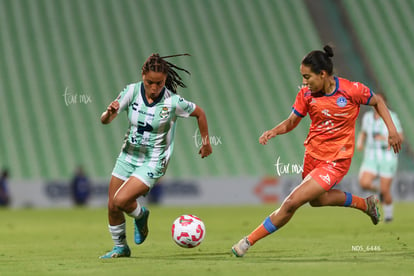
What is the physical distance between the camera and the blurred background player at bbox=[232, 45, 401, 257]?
25.8 ft

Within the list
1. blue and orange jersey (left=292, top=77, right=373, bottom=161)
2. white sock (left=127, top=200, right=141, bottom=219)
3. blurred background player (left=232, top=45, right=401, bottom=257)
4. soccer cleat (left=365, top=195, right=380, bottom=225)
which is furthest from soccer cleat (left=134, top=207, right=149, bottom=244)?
soccer cleat (left=365, top=195, right=380, bottom=225)

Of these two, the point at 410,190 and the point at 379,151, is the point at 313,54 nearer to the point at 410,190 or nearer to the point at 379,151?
the point at 379,151

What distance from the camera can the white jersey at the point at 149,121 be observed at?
8.32 meters

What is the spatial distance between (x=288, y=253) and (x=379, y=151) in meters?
6.15

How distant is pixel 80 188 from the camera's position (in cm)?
2264

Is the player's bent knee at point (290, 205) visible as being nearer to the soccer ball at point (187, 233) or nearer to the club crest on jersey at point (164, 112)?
the soccer ball at point (187, 233)

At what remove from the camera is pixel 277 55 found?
2891cm

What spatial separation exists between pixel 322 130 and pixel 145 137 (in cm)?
179

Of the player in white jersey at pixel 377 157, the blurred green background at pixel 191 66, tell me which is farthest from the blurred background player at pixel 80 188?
the player in white jersey at pixel 377 157

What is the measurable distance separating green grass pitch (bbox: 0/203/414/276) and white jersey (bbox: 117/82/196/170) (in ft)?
3.43

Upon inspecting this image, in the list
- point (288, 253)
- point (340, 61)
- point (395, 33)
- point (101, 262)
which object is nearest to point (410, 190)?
point (340, 61)

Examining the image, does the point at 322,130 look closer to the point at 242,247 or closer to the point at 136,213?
the point at 242,247

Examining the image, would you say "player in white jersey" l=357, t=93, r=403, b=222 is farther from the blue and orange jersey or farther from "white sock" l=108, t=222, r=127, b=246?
"white sock" l=108, t=222, r=127, b=246

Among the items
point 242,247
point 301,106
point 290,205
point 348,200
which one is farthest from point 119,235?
point 348,200
